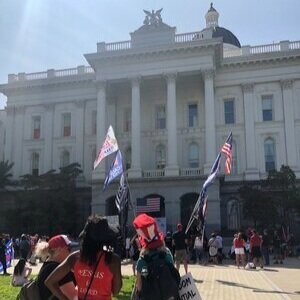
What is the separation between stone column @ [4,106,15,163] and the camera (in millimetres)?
49312

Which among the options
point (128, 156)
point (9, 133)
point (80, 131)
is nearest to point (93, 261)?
point (128, 156)

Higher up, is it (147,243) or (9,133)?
(9,133)

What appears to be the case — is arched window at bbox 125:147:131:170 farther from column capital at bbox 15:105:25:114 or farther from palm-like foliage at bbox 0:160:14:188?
column capital at bbox 15:105:25:114

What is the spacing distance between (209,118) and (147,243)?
116 feet

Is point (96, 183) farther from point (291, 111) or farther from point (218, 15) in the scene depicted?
point (218, 15)

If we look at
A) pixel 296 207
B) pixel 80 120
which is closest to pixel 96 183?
pixel 80 120

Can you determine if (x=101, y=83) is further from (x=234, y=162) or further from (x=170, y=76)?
(x=234, y=162)

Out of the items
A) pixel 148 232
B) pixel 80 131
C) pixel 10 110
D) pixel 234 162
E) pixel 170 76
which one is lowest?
A: pixel 148 232

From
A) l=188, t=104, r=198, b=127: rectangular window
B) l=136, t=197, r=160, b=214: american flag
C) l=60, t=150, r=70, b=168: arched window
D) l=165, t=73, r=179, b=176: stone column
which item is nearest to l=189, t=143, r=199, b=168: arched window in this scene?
l=188, t=104, r=198, b=127: rectangular window

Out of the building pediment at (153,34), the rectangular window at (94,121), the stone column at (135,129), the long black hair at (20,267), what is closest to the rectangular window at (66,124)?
the rectangular window at (94,121)

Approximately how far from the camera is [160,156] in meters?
44.3

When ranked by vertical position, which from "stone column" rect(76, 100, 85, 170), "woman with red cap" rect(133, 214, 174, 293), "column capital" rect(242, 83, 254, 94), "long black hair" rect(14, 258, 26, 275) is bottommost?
"long black hair" rect(14, 258, 26, 275)

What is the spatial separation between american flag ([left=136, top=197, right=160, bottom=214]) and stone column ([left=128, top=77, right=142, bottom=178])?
302 centimetres

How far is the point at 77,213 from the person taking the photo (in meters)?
42.3
